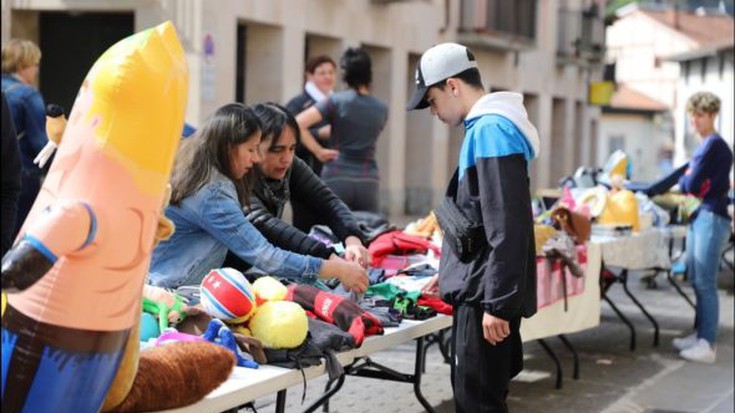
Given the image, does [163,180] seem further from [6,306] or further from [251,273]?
[251,273]

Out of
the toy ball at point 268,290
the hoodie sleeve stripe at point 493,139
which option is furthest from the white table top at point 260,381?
the hoodie sleeve stripe at point 493,139

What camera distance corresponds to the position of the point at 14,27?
61.5 ft

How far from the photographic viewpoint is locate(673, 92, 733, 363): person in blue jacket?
8789 mm

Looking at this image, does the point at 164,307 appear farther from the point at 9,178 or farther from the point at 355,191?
the point at 355,191

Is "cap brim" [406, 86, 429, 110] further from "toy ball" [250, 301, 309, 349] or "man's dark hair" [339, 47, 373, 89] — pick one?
"man's dark hair" [339, 47, 373, 89]

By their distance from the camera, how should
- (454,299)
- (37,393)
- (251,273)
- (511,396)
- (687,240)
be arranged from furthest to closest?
(687,240) < (511,396) < (251,273) < (454,299) < (37,393)

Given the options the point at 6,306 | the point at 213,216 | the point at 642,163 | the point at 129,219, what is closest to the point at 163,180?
the point at 129,219

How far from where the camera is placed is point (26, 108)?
7.67 m

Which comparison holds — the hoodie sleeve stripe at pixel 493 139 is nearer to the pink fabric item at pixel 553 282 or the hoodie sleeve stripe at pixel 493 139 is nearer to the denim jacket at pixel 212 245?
the denim jacket at pixel 212 245

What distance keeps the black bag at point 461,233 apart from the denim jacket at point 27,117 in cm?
387

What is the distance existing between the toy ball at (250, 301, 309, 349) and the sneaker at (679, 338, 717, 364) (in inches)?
215

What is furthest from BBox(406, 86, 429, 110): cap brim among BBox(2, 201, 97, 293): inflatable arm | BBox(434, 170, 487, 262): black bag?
BBox(2, 201, 97, 293): inflatable arm

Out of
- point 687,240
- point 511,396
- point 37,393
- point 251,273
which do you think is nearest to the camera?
point 37,393

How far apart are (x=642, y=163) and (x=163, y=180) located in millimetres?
62233
